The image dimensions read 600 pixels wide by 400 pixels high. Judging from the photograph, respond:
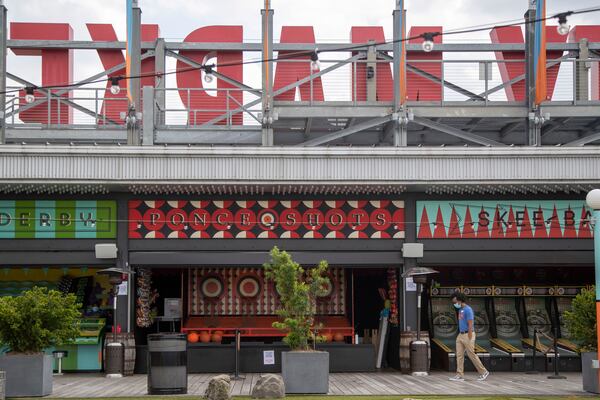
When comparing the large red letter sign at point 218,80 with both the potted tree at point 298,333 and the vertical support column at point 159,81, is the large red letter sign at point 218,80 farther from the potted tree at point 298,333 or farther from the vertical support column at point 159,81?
the potted tree at point 298,333

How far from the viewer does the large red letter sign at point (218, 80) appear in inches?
977

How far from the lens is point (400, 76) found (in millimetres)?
21516

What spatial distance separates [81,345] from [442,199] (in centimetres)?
859

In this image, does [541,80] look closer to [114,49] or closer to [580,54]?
[580,54]

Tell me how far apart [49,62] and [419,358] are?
14.0m

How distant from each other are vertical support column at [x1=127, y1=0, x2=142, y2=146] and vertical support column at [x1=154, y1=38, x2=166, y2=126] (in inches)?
22.8

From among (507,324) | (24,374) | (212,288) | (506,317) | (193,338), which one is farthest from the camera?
(212,288)

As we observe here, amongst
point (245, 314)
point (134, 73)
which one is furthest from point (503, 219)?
point (134, 73)

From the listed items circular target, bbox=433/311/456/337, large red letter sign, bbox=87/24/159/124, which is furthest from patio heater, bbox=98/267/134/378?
large red letter sign, bbox=87/24/159/124

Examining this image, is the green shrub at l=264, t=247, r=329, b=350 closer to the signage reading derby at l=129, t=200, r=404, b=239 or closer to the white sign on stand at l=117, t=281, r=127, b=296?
the signage reading derby at l=129, t=200, r=404, b=239

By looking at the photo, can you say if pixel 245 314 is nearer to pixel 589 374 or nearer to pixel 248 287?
pixel 248 287

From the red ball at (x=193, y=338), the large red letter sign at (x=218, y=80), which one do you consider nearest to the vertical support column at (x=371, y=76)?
the large red letter sign at (x=218, y=80)

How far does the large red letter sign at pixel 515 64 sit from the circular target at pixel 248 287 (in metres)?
9.40

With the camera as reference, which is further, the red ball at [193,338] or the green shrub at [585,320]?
the red ball at [193,338]
